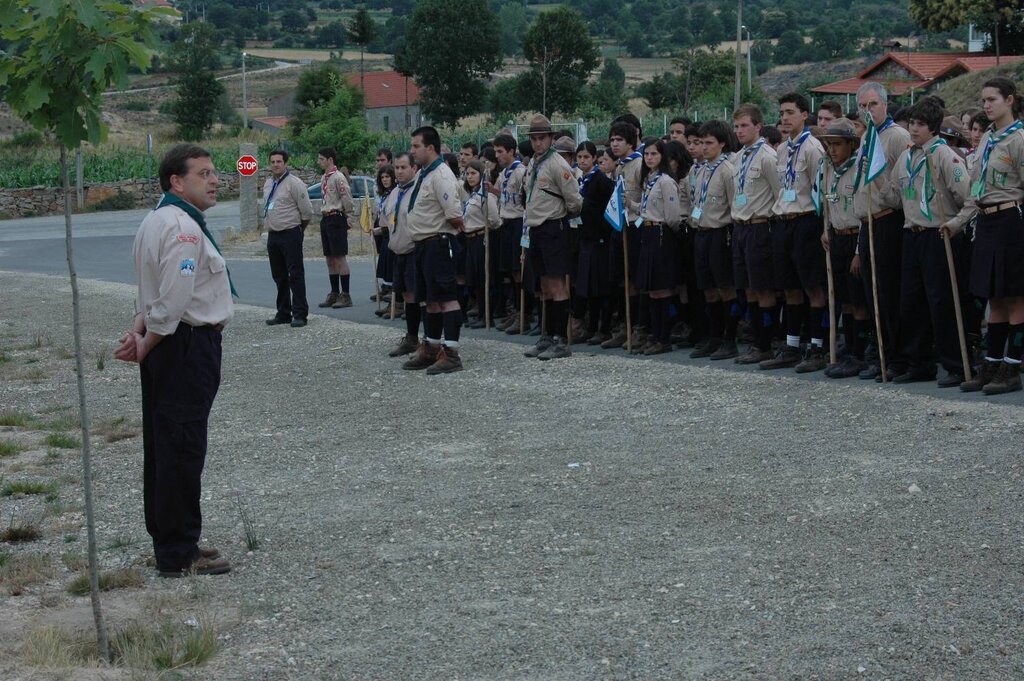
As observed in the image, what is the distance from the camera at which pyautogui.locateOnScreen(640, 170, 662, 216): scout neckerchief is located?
13297 millimetres

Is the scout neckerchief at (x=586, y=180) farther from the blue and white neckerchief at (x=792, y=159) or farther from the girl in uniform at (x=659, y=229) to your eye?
the blue and white neckerchief at (x=792, y=159)

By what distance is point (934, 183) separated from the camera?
10430 millimetres

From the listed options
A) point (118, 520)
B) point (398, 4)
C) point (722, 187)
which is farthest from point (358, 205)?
point (398, 4)

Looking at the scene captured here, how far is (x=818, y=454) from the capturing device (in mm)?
8664

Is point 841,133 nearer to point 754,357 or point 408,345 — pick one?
point 754,357

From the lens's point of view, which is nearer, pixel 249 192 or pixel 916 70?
pixel 249 192

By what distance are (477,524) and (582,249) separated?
6.77m

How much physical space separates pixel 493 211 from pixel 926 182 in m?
6.27

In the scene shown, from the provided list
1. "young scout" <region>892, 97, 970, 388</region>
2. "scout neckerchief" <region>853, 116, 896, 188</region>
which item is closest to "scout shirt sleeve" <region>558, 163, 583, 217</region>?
"scout neckerchief" <region>853, 116, 896, 188</region>

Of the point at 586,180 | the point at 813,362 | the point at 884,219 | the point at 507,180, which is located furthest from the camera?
the point at 507,180

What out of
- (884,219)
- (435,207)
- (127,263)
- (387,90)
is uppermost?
(387,90)

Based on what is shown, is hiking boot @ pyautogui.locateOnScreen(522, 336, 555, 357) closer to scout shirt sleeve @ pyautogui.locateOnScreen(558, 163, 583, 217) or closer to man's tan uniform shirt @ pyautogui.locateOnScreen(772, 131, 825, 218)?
scout shirt sleeve @ pyautogui.locateOnScreen(558, 163, 583, 217)

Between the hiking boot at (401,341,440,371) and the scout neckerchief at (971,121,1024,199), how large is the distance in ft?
17.0

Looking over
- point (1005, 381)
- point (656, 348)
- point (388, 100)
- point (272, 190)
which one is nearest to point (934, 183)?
point (1005, 381)
